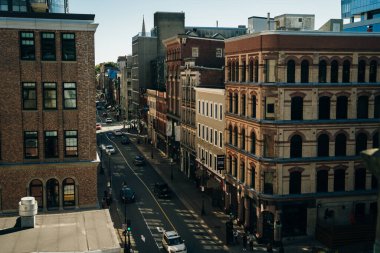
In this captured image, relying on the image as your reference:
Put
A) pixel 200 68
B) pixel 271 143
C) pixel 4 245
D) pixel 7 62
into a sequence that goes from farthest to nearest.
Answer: pixel 200 68, pixel 271 143, pixel 7 62, pixel 4 245

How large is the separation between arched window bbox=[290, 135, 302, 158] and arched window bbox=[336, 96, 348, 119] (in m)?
4.62

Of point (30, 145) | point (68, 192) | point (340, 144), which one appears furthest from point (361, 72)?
point (30, 145)

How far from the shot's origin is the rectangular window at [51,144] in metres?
33.9

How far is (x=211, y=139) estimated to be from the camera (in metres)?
61.4

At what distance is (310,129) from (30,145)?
25.4 m

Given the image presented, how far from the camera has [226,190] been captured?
182ft

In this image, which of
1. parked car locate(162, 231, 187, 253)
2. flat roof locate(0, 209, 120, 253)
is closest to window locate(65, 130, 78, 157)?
flat roof locate(0, 209, 120, 253)

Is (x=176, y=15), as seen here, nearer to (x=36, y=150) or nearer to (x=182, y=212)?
(x=182, y=212)

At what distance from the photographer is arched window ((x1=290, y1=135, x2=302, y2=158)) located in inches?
1766

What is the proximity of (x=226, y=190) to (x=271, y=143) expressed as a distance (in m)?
13.0

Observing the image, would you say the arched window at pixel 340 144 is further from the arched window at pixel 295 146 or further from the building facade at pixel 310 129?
the arched window at pixel 295 146

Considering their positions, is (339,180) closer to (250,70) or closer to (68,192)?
(250,70)

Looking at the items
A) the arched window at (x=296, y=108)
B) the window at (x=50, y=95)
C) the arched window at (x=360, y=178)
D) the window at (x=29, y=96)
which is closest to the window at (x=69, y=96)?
the window at (x=50, y=95)

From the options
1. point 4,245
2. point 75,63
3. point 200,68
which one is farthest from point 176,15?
point 4,245
